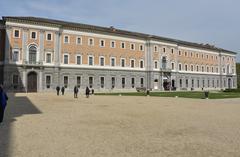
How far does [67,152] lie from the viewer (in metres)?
6.18

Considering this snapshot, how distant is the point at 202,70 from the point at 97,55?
35.4 meters

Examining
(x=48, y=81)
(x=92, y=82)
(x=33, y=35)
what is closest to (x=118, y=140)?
(x=48, y=81)

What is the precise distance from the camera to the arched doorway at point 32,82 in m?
44.3

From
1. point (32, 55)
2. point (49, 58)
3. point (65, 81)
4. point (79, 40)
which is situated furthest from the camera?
point (79, 40)

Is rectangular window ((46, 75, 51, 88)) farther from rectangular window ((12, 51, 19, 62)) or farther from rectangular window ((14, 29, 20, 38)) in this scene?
rectangular window ((14, 29, 20, 38))

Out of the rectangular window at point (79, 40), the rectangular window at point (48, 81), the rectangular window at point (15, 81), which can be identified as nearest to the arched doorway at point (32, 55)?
the rectangular window at point (15, 81)

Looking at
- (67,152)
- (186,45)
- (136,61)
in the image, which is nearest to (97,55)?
(136,61)

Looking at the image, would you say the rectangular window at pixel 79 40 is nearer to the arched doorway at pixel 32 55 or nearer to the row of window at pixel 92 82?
the row of window at pixel 92 82

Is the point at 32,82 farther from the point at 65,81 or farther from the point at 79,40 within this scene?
the point at 79,40

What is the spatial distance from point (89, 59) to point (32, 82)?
39.3ft

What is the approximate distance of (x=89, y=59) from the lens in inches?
2020

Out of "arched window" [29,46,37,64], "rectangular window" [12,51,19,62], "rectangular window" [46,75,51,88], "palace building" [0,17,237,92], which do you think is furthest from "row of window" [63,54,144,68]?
"rectangular window" [12,51,19,62]

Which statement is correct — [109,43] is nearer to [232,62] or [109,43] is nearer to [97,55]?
[97,55]

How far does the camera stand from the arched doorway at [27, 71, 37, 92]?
44344 mm
